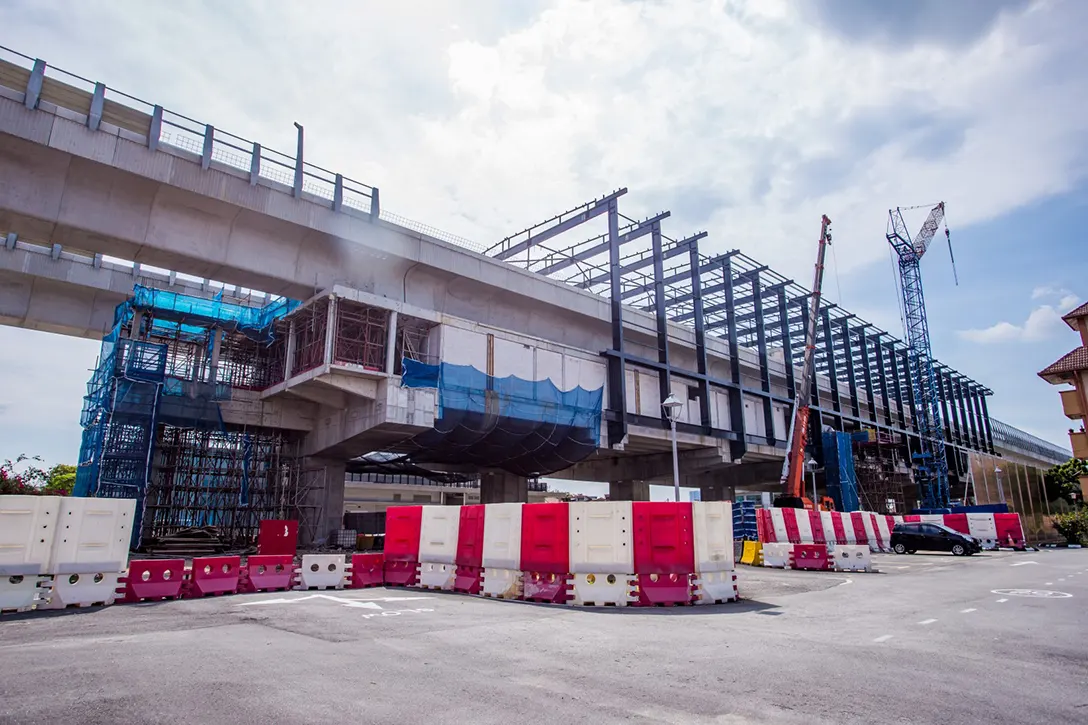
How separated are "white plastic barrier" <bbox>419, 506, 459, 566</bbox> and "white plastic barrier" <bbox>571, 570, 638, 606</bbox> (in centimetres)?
335

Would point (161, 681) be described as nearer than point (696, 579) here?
Yes

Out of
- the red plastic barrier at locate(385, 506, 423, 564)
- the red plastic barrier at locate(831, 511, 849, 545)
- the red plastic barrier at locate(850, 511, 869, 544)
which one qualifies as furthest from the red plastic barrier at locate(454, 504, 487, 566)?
the red plastic barrier at locate(850, 511, 869, 544)

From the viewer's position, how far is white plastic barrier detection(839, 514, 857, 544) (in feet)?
88.1

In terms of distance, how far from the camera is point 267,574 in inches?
531

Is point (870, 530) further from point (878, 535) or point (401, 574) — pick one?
point (401, 574)

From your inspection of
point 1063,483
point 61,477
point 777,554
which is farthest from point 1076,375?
point 61,477

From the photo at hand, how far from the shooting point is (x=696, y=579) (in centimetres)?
1216

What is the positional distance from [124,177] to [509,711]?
1993cm

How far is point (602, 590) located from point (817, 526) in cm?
1633

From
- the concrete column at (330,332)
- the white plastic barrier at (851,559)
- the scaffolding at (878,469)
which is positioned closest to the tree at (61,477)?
the concrete column at (330,332)

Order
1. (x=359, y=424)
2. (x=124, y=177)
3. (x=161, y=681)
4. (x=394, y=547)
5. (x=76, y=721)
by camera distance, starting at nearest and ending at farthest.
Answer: (x=76, y=721) → (x=161, y=681) → (x=394, y=547) → (x=124, y=177) → (x=359, y=424)

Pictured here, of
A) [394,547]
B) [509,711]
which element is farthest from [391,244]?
[509,711]

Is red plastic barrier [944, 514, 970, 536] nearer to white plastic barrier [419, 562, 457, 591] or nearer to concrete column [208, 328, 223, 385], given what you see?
white plastic barrier [419, 562, 457, 591]

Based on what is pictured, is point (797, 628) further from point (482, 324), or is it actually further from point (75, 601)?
point (482, 324)
